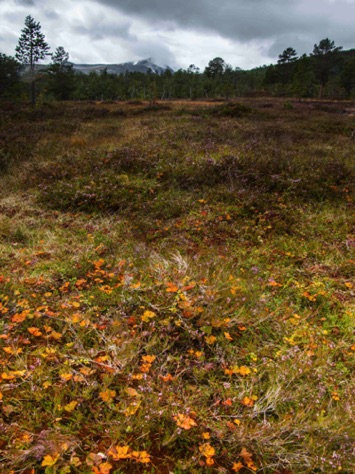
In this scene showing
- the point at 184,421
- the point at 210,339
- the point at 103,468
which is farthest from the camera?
the point at 210,339

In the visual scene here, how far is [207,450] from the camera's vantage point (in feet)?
7.75

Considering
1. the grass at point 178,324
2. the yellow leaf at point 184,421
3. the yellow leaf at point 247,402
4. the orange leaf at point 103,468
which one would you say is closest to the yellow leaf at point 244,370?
the grass at point 178,324

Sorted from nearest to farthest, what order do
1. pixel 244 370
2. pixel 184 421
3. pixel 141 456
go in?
1. pixel 141 456
2. pixel 184 421
3. pixel 244 370

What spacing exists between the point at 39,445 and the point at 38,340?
4.46ft

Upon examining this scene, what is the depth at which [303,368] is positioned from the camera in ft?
10.3

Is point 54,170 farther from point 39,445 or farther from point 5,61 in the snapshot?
point 5,61

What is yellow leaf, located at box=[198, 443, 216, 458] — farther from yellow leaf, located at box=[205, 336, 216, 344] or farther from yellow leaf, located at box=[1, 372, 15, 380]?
yellow leaf, located at box=[1, 372, 15, 380]

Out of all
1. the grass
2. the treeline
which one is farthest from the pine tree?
the grass

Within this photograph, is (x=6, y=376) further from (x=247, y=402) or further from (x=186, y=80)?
(x=186, y=80)

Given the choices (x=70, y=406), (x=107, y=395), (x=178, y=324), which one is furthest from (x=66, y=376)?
(x=178, y=324)

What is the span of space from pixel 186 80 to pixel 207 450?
9292 centimetres

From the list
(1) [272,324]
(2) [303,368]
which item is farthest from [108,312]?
(2) [303,368]

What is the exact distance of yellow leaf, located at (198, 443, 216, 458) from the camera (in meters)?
2.33

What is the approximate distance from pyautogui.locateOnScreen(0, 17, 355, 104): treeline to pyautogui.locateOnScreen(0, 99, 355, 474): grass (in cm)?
3336
